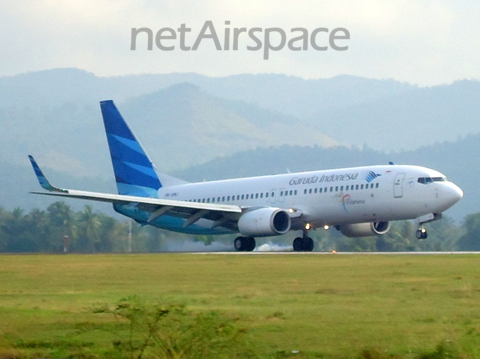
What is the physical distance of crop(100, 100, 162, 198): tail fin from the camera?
174 ft

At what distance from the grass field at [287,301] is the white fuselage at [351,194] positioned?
30.5ft

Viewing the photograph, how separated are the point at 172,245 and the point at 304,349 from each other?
136 feet

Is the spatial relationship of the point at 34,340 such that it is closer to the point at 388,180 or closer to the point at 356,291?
the point at 356,291

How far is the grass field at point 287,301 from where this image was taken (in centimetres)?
1448

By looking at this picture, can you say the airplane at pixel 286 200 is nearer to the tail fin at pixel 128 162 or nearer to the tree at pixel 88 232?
the tail fin at pixel 128 162

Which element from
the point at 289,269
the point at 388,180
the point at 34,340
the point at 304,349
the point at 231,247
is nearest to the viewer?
the point at 304,349

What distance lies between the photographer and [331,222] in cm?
4556

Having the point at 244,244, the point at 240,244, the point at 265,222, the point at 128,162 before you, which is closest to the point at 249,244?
the point at 244,244

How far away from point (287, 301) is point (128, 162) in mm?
34771

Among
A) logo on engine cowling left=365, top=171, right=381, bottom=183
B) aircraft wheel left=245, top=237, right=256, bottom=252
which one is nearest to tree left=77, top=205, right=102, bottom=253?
aircraft wheel left=245, top=237, right=256, bottom=252

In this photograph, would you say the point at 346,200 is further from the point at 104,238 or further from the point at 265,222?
the point at 104,238

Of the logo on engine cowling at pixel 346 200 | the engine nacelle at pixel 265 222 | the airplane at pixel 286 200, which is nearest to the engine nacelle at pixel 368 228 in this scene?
the airplane at pixel 286 200

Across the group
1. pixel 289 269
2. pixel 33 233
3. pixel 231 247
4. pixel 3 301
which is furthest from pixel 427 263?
pixel 33 233

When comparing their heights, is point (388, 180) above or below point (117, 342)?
above
